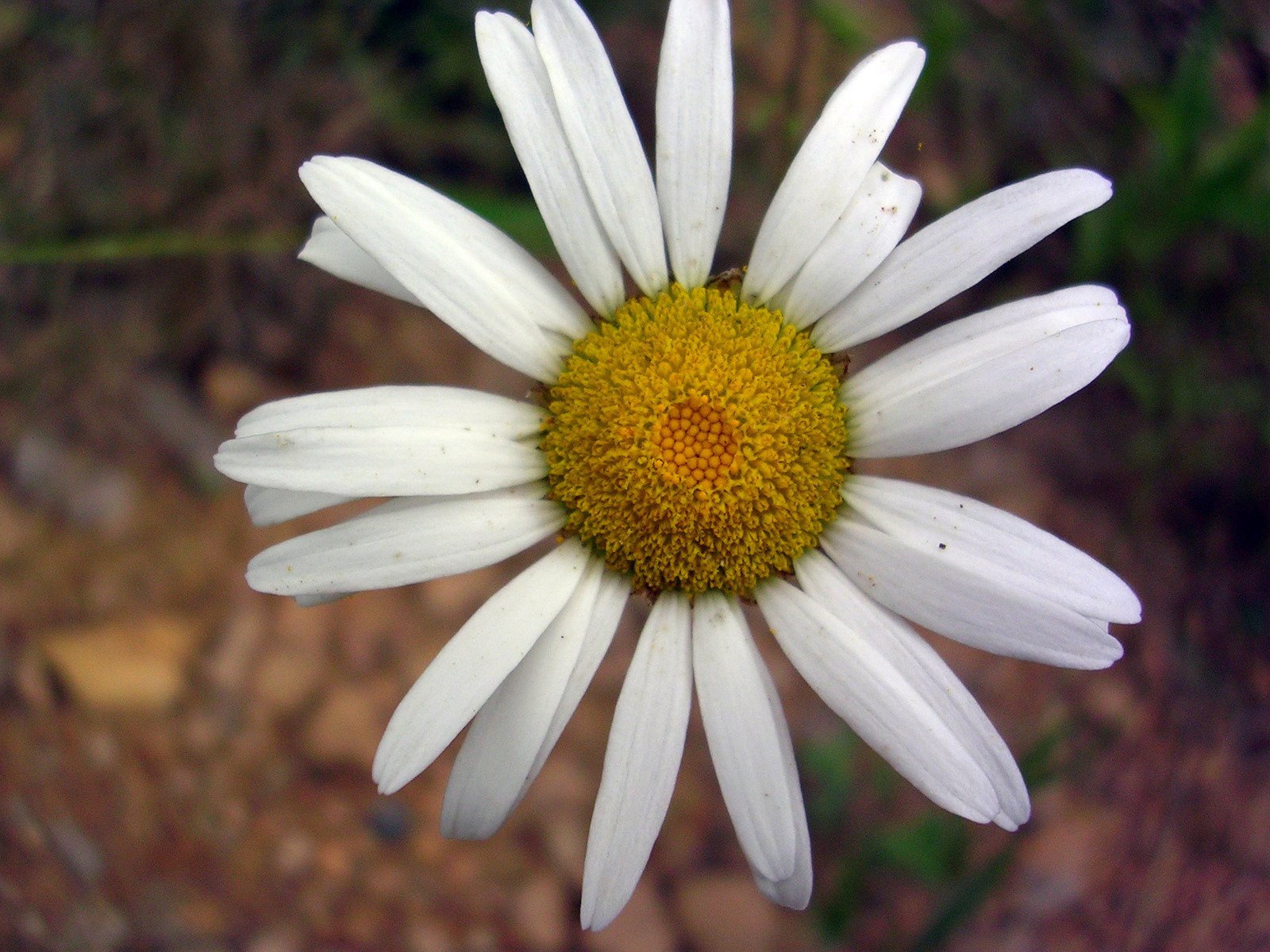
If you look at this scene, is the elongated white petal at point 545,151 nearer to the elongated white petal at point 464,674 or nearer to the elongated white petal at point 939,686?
the elongated white petal at point 464,674

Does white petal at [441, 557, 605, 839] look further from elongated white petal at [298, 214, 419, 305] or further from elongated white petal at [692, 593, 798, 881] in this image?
elongated white petal at [298, 214, 419, 305]

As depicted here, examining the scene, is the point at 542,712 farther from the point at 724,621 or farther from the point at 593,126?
the point at 593,126

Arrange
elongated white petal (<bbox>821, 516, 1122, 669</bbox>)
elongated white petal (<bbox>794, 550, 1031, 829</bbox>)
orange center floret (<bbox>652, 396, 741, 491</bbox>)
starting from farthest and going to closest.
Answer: orange center floret (<bbox>652, 396, 741, 491</bbox>), elongated white petal (<bbox>794, 550, 1031, 829</bbox>), elongated white petal (<bbox>821, 516, 1122, 669</bbox>)

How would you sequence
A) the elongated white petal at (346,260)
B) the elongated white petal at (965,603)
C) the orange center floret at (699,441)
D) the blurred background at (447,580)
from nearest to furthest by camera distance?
the elongated white petal at (965,603) < the orange center floret at (699,441) < the elongated white petal at (346,260) < the blurred background at (447,580)

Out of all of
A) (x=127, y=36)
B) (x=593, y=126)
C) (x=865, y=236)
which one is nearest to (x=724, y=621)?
(x=865, y=236)

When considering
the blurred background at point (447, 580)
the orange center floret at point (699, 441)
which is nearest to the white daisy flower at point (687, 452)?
the orange center floret at point (699, 441)

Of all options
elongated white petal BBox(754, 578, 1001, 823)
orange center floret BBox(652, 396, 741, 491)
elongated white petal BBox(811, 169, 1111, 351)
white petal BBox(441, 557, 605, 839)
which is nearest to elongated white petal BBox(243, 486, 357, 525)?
white petal BBox(441, 557, 605, 839)
